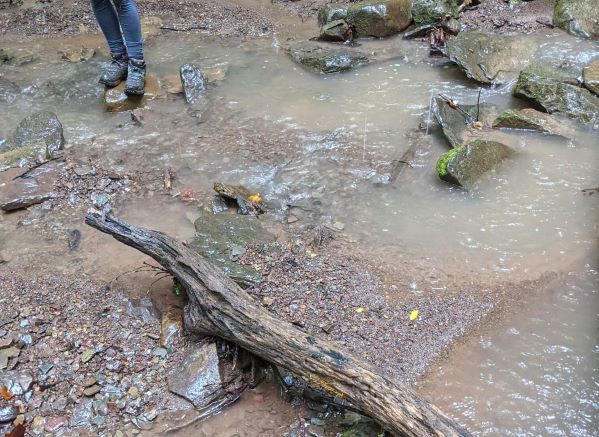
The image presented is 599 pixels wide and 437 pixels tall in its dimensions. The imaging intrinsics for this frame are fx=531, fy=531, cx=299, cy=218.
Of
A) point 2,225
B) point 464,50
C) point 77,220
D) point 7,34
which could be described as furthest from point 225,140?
point 7,34

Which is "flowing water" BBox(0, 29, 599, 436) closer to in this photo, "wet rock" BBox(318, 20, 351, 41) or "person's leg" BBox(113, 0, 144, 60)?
"wet rock" BBox(318, 20, 351, 41)

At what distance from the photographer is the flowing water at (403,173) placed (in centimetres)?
289

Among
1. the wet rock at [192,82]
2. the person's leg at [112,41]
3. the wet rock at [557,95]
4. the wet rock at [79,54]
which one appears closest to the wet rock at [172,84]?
the wet rock at [192,82]

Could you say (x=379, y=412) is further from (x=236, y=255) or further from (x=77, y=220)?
(x=77, y=220)

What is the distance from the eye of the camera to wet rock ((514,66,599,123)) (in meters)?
5.21

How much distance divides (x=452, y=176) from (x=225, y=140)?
2.16 m

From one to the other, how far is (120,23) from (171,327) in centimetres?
363

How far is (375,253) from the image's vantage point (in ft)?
12.2

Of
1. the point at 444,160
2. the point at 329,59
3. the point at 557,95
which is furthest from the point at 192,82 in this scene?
the point at 557,95

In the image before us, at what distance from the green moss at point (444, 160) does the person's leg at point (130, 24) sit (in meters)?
3.33

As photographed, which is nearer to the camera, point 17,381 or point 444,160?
point 17,381

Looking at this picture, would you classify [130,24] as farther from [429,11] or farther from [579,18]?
[579,18]

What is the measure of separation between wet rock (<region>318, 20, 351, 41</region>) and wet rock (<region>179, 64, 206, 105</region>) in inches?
79.4

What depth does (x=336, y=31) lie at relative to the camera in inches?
281
